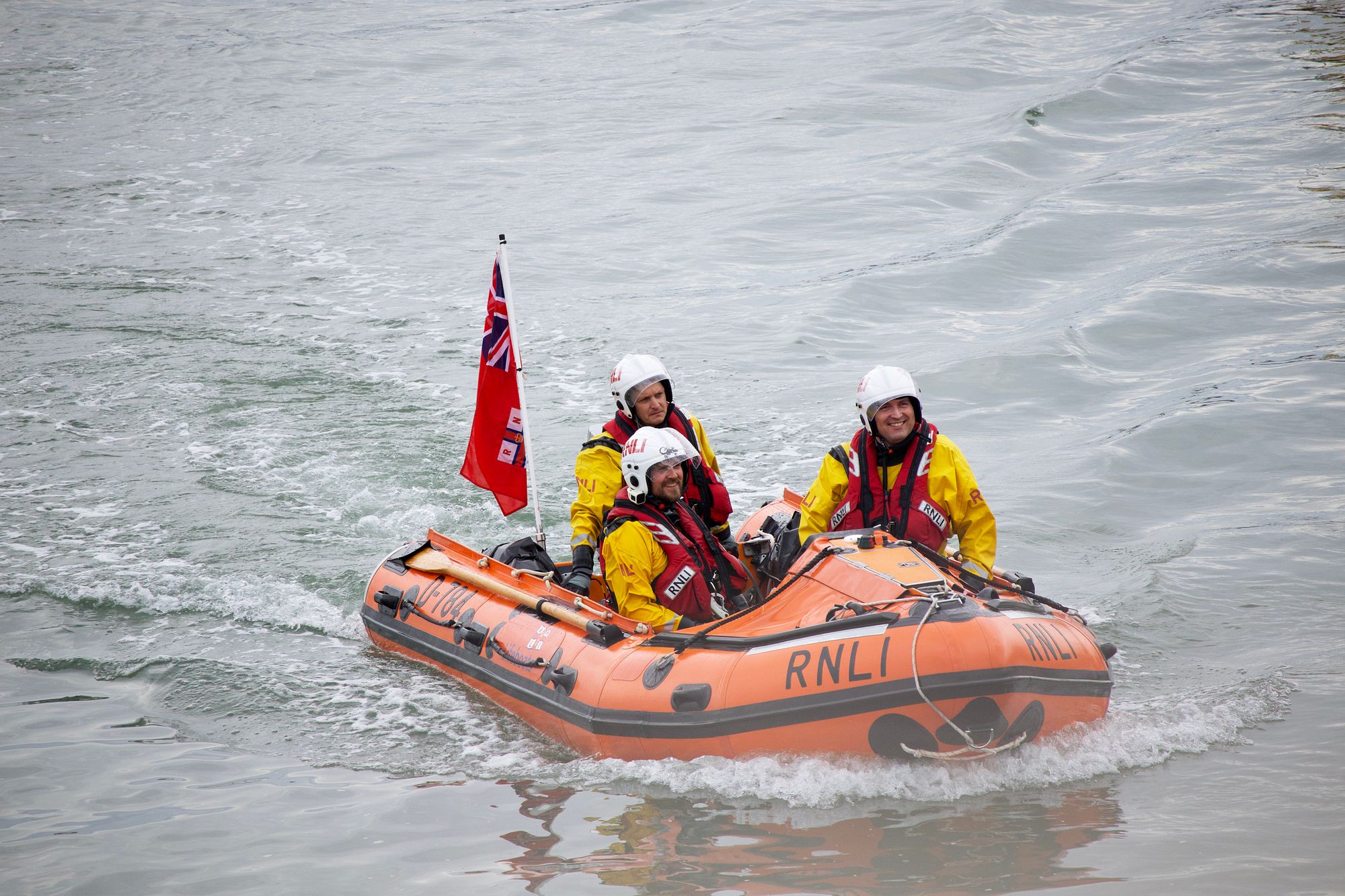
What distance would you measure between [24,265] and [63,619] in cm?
863

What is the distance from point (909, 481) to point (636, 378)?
4.58 feet

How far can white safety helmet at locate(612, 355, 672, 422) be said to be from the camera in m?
5.57

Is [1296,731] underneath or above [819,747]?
underneath

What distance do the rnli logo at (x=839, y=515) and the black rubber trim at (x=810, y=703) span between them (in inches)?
45.6

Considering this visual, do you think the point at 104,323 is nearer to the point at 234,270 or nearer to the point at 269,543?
the point at 234,270

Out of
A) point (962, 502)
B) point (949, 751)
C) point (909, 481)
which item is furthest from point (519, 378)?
point (949, 751)

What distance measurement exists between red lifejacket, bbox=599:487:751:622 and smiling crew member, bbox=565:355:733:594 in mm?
447

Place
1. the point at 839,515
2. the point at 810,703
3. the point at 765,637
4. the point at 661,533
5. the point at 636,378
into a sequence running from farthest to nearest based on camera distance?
the point at 636,378 < the point at 839,515 < the point at 661,533 < the point at 765,637 < the point at 810,703

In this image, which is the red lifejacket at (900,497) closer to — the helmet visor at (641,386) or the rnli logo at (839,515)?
the rnli logo at (839,515)

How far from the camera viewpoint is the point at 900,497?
504cm

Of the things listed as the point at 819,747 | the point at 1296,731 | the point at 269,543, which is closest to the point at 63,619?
the point at 269,543

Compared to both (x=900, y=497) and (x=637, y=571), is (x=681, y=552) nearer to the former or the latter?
(x=637, y=571)

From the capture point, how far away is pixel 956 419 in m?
8.99

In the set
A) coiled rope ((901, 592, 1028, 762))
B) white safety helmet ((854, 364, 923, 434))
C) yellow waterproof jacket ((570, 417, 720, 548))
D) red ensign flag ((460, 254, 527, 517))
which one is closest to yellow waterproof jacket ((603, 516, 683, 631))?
yellow waterproof jacket ((570, 417, 720, 548))
